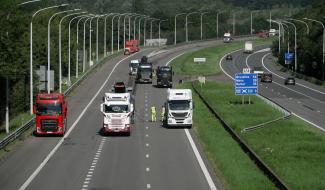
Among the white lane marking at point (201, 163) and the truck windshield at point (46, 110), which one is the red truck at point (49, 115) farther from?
the white lane marking at point (201, 163)

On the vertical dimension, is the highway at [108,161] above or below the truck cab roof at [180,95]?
below

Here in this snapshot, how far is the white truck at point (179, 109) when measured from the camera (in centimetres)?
5993

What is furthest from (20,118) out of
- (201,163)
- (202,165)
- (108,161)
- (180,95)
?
(202,165)

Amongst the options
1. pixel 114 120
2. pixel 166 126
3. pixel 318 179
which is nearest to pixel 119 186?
pixel 318 179

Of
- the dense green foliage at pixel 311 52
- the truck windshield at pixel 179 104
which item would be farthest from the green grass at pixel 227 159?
the dense green foliage at pixel 311 52

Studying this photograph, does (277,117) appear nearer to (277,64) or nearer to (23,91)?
(23,91)

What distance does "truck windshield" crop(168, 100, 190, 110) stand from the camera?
60.6 m

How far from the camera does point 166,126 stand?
6225 centimetres

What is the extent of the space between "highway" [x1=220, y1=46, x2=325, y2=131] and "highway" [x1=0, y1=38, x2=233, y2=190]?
16548mm

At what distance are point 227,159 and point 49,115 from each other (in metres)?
16.4

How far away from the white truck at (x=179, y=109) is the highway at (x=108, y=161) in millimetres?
915

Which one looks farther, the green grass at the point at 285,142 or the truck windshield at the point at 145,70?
the truck windshield at the point at 145,70

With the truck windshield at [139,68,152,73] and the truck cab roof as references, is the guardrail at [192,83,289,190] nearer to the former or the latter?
the truck cab roof

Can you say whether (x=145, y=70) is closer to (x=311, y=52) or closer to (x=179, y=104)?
(x=311, y=52)
